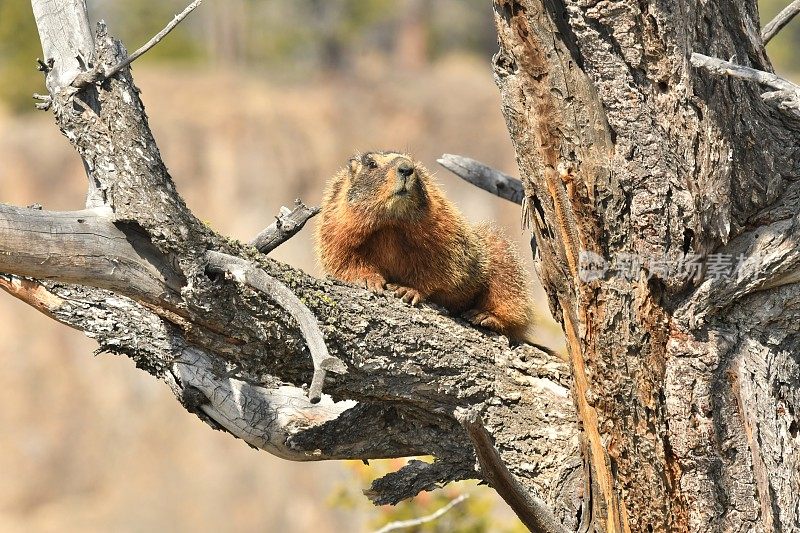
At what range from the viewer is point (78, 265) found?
A: 3609mm

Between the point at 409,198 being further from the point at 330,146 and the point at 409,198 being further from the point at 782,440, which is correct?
the point at 330,146

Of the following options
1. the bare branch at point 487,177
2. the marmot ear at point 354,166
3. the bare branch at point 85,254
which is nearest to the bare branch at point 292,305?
the bare branch at point 85,254

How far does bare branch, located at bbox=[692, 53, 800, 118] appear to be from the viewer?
334 centimetres

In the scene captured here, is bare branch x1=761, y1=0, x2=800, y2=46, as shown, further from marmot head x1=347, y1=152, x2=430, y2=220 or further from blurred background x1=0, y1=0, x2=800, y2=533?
blurred background x1=0, y1=0, x2=800, y2=533

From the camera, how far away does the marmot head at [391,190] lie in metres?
5.95

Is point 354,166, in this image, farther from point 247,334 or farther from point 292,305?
point 292,305

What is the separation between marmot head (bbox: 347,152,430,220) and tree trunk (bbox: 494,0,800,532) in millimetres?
1888

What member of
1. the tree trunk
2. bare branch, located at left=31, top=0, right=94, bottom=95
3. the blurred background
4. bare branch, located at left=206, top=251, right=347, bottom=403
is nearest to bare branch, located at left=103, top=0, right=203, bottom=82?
bare branch, located at left=31, top=0, right=94, bottom=95

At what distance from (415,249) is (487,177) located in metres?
0.64

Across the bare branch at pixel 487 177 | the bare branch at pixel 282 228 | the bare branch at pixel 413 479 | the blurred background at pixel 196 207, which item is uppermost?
the blurred background at pixel 196 207

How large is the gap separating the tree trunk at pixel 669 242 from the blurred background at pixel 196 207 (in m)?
15.8

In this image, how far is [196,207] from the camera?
24.4 metres

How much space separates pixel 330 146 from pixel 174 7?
1310 cm

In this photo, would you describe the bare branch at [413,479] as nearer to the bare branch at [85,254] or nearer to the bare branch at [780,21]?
the bare branch at [85,254]
